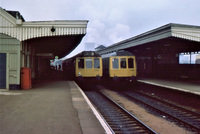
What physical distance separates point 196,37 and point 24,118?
1224cm

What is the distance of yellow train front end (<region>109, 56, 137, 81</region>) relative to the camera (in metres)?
17.6

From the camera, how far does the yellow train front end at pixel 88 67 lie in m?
18.1

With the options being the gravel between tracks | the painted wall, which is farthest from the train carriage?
the painted wall

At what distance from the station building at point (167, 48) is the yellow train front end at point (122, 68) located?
97.2 inches

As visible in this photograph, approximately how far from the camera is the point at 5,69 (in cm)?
1246

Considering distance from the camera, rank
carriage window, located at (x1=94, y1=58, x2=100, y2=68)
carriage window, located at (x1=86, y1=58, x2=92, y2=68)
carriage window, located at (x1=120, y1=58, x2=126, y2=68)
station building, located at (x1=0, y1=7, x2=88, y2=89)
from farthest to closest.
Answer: carriage window, located at (x1=94, y1=58, x2=100, y2=68), carriage window, located at (x1=86, y1=58, x2=92, y2=68), carriage window, located at (x1=120, y1=58, x2=126, y2=68), station building, located at (x1=0, y1=7, x2=88, y2=89)

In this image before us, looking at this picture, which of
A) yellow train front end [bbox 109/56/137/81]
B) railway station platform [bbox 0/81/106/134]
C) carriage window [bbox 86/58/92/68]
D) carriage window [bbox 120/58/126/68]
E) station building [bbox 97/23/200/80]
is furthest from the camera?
carriage window [bbox 86/58/92/68]

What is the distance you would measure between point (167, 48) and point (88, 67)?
11302 mm

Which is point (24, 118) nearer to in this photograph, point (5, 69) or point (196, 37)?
point (5, 69)

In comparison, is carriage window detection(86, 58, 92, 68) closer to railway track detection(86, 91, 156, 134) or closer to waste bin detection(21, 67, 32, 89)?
waste bin detection(21, 67, 32, 89)

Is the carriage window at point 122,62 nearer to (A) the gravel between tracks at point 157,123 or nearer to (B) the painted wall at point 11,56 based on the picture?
Result: (A) the gravel between tracks at point 157,123

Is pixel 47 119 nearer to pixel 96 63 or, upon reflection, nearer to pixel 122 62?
pixel 122 62

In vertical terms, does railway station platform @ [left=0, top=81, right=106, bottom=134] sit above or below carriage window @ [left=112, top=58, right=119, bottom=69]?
below

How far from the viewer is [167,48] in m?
25.6
